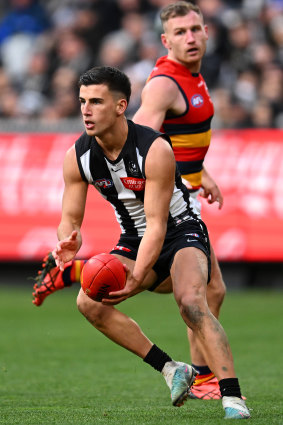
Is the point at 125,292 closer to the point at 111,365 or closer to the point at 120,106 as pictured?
the point at 120,106

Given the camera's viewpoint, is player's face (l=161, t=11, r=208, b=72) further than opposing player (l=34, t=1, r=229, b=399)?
Yes

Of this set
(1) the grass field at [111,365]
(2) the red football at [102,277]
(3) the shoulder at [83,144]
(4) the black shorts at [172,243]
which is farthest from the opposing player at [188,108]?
(2) the red football at [102,277]

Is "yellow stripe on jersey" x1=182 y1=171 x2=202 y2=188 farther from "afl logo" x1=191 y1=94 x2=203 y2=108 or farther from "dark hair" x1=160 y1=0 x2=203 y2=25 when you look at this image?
"dark hair" x1=160 y1=0 x2=203 y2=25

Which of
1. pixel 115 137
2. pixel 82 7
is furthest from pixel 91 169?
pixel 82 7

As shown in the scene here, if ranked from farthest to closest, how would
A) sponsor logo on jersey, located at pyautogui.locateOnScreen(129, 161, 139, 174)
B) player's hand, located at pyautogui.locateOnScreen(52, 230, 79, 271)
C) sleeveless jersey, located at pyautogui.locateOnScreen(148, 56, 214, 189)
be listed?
1. sleeveless jersey, located at pyautogui.locateOnScreen(148, 56, 214, 189)
2. sponsor logo on jersey, located at pyautogui.locateOnScreen(129, 161, 139, 174)
3. player's hand, located at pyautogui.locateOnScreen(52, 230, 79, 271)

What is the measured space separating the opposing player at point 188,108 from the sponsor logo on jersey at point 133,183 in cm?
85

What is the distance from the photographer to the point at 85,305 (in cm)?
605

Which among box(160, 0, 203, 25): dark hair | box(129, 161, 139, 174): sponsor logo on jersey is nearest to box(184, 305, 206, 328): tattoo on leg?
box(129, 161, 139, 174): sponsor logo on jersey

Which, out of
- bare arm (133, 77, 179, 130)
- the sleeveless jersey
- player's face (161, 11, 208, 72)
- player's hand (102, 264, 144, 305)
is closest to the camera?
player's hand (102, 264, 144, 305)

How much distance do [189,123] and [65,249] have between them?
1.71m

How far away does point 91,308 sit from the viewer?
6051 millimetres

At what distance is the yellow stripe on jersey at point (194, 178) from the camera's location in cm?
709

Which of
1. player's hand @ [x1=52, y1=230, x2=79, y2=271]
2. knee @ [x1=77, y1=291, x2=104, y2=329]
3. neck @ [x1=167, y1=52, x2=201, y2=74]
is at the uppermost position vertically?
neck @ [x1=167, y1=52, x2=201, y2=74]

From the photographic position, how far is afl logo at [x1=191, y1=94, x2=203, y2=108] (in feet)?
23.0
